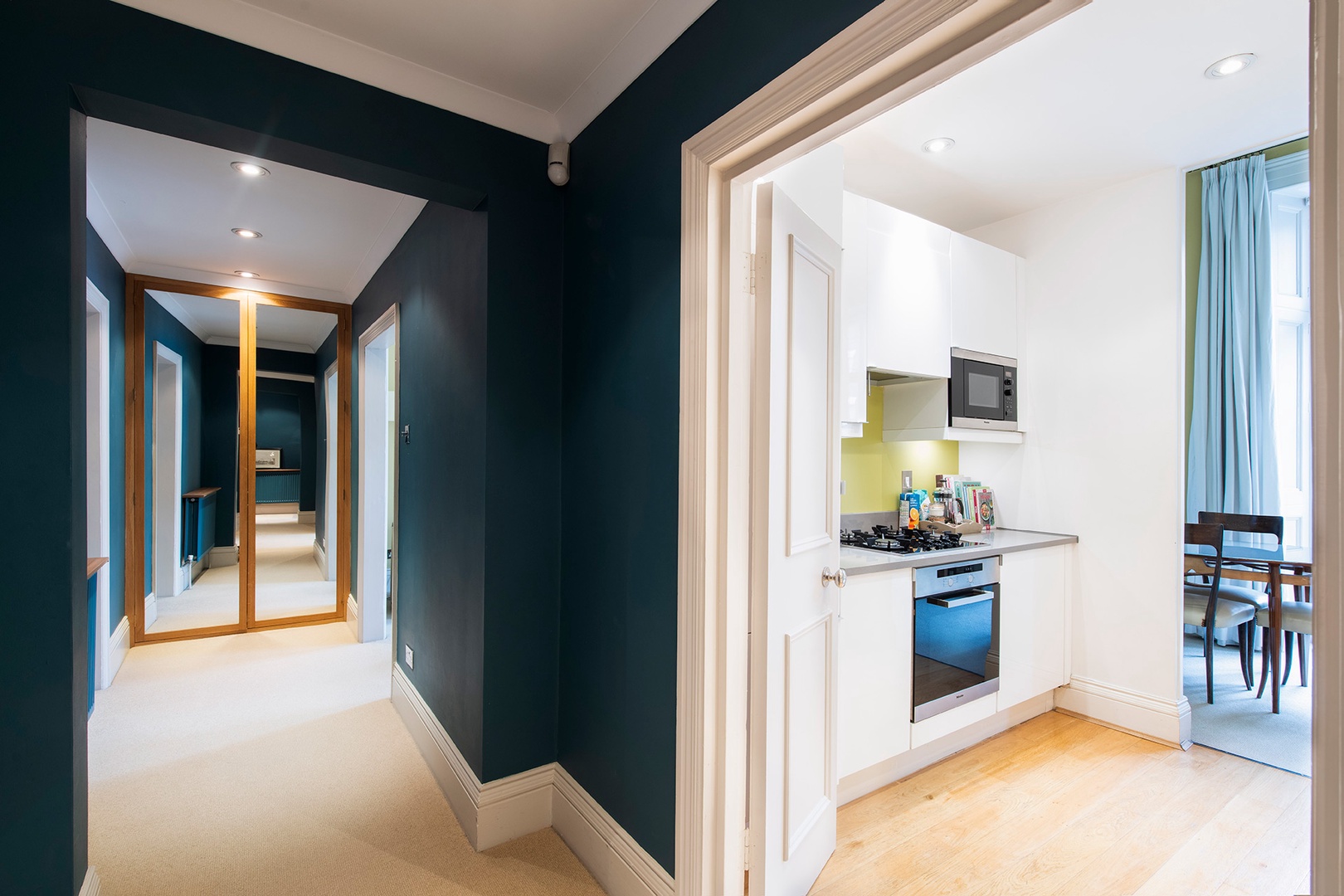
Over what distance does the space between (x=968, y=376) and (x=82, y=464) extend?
11.6 feet

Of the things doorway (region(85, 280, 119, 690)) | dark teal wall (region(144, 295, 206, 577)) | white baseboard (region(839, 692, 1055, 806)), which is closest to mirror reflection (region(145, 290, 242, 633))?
dark teal wall (region(144, 295, 206, 577))

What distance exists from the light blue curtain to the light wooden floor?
1872mm

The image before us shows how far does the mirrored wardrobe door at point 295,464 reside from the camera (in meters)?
4.44

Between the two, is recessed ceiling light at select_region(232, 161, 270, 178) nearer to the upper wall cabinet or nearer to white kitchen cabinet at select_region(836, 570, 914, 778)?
white kitchen cabinet at select_region(836, 570, 914, 778)

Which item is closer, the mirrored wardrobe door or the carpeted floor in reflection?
the carpeted floor in reflection

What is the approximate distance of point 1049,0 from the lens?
98 centimetres

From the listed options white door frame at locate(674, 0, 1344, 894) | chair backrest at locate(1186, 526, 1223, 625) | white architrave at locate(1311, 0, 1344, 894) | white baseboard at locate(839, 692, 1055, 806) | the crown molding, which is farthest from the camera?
chair backrest at locate(1186, 526, 1223, 625)

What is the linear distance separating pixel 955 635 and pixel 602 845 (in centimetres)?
167

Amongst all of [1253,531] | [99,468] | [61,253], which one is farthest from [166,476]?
[1253,531]

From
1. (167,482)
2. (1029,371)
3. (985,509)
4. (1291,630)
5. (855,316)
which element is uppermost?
(855,316)

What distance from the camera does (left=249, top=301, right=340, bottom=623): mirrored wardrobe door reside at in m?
4.44

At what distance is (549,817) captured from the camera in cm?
226

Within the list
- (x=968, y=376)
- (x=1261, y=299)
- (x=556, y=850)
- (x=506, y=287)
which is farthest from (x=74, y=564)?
(x=1261, y=299)

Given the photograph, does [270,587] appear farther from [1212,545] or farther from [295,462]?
[1212,545]
